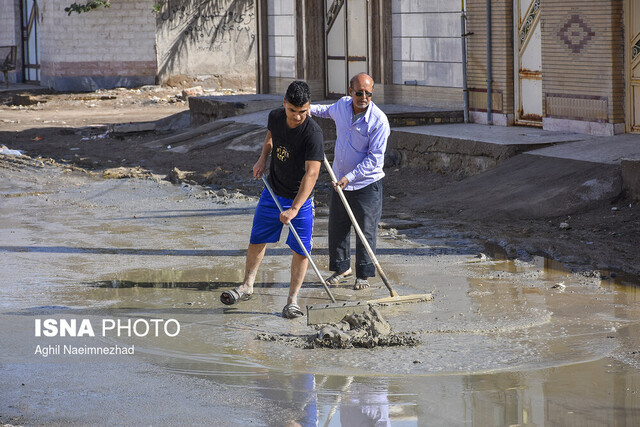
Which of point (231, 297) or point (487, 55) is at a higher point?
point (487, 55)

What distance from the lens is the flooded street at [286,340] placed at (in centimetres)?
461

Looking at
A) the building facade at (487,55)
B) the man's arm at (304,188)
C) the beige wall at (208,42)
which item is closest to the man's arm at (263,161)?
the man's arm at (304,188)

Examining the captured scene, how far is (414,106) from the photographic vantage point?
15.6 meters

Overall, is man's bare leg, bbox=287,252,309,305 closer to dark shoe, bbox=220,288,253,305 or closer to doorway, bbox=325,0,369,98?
dark shoe, bbox=220,288,253,305

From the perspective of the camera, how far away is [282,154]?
6508mm

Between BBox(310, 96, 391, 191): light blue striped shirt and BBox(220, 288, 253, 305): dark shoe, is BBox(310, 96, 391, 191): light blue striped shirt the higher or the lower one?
the higher one

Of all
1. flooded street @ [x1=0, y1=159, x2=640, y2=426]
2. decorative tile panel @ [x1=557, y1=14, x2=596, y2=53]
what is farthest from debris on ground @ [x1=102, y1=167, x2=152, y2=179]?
decorative tile panel @ [x1=557, y1=14, x2=596, y2=53]

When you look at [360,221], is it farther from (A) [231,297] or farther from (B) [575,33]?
(B) [575,33]

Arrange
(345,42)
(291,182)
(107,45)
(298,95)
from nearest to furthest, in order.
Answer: (298,95) → (291,182) → (345,42) → (107,45)

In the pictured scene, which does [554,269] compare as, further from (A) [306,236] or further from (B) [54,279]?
(B) [54,279]

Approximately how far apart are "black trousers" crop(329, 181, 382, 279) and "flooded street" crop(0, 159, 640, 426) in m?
0.24

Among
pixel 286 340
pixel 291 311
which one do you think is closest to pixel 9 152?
pixel 291 311

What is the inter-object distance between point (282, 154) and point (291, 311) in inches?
43.0

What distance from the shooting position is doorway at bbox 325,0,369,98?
17.3 m
